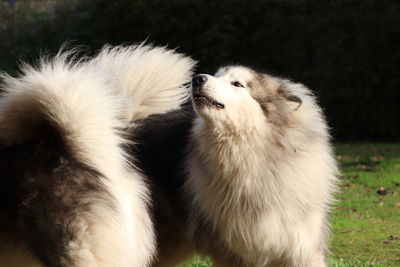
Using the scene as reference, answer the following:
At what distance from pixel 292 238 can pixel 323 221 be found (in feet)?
1.08

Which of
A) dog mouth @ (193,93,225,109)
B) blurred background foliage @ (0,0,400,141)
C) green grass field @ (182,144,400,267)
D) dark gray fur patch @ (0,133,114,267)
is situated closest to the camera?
dark gray fur patch @ (0,133,114,267)

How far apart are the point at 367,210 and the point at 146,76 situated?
430cm

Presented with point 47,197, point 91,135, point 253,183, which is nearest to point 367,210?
point 253,183

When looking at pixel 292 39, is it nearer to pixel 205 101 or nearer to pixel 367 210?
pixel 367 210

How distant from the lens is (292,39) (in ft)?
45.3

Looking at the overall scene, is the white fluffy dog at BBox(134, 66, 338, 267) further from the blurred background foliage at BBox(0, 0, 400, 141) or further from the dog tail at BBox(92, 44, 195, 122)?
the blurred background foliage at BBox(0, 0, 400, 141)

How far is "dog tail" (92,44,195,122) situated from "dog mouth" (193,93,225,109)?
2.25ft

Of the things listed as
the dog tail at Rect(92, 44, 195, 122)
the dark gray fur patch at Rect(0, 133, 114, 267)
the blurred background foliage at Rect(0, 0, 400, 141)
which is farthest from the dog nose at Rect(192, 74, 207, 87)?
the blurred background foliage at Rect(0, 0, 400, 141)

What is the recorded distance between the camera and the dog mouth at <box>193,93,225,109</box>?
4.45 m

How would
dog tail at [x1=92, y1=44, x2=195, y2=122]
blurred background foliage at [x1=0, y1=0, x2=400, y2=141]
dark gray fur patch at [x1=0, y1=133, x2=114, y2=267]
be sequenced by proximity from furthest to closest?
1. blurred background foliage at [x1=0, y1=0, x2=400, y2=141]
2. dog tail at [x1=92, y1=44, x2=195, y2=122]
3. dark gray fur patch at [x1=0, y1=133, x2=114, y2=267]

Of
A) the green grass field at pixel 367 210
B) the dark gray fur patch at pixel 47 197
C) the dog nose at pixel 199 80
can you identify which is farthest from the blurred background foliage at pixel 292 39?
the dark gray fur patch at pixel 47 197

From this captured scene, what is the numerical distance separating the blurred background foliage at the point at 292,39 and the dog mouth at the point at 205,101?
8083 mm

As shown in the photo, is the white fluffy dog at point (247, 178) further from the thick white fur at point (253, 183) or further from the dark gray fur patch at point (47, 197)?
the dark gray fur patch at point (47, 197)

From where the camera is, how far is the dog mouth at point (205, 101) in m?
4.45
